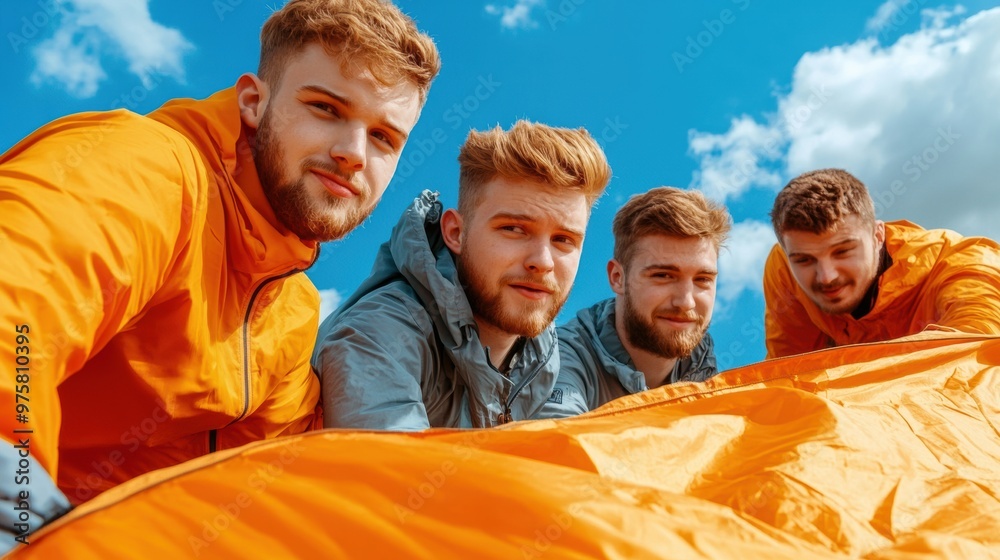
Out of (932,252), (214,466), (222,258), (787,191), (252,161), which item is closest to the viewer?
(214,466)

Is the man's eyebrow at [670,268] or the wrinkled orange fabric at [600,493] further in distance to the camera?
the man's eyebrow at [670,268]

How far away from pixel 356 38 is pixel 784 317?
3.66 m

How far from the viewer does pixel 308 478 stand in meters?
1.07

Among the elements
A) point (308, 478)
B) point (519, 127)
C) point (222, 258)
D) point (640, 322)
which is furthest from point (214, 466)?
point (640, 322)

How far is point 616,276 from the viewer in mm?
3945

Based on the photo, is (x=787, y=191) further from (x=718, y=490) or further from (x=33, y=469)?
(x=33, y=469)

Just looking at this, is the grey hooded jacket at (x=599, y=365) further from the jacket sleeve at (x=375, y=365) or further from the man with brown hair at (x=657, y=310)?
the jacket sleeve at (x=375, y=365)

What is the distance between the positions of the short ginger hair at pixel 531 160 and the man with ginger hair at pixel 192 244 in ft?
1.89

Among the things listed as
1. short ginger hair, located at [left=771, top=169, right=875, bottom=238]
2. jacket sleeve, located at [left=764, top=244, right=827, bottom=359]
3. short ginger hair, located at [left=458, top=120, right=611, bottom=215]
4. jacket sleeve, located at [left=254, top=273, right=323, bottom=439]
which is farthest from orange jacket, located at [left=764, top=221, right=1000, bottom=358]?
jacket sleeve, located at [left=254, top=273, right=323, bottom=439]

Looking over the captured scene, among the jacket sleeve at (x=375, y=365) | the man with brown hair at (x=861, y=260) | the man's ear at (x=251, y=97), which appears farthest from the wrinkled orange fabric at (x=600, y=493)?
the man with brown hair at (x=861, y=260)

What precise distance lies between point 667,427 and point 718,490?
0.83 ft

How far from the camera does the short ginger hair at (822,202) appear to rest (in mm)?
4094

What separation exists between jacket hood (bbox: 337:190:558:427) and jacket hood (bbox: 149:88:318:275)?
0.70 meters

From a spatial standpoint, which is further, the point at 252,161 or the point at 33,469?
the point at 252,161
